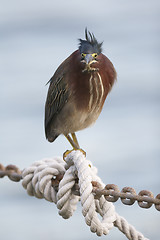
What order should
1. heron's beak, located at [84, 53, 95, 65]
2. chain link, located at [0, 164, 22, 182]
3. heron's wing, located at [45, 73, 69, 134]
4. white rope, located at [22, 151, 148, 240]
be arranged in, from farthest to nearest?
1. heron's wing, located at [45, 73, 69, 134]
2. heron's beak, located at [84, 53, 95, 65]
3. chain link, located at [0, 164, 22, 182]
4. white rope, located at [22, 151, 148, 240]

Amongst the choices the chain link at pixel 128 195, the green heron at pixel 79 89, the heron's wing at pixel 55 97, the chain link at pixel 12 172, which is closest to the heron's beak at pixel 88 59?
the green heron at pixel 79 89

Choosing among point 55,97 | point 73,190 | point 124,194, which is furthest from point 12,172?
point 55,97

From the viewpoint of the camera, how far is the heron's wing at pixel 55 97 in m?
2.03

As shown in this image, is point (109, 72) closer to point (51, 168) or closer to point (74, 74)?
point (74, 74)

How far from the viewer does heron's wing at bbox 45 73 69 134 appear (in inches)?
79.8

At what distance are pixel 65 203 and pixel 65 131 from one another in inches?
35.5

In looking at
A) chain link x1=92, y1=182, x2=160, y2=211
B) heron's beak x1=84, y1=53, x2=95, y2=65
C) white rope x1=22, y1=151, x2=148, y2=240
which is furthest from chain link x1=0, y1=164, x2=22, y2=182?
heron's beak x1=84, y1=53, x2=95, y2=65

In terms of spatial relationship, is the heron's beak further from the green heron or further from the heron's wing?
the heron's wing

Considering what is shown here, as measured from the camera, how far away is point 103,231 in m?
1.15

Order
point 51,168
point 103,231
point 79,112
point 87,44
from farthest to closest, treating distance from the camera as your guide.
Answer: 1. point 79,112
2. point 87,44
3. point 51,168
4. point 103,231

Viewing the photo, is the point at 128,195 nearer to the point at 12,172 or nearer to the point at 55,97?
the point at 12,172

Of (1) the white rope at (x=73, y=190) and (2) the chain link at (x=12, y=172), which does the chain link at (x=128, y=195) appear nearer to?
(1) the white rope at (x=73, y=190)

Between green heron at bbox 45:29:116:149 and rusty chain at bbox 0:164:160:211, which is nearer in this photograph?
rusty chain at bbox 0:164:160:211

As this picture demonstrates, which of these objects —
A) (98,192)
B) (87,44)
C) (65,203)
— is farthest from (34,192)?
(87,44)
